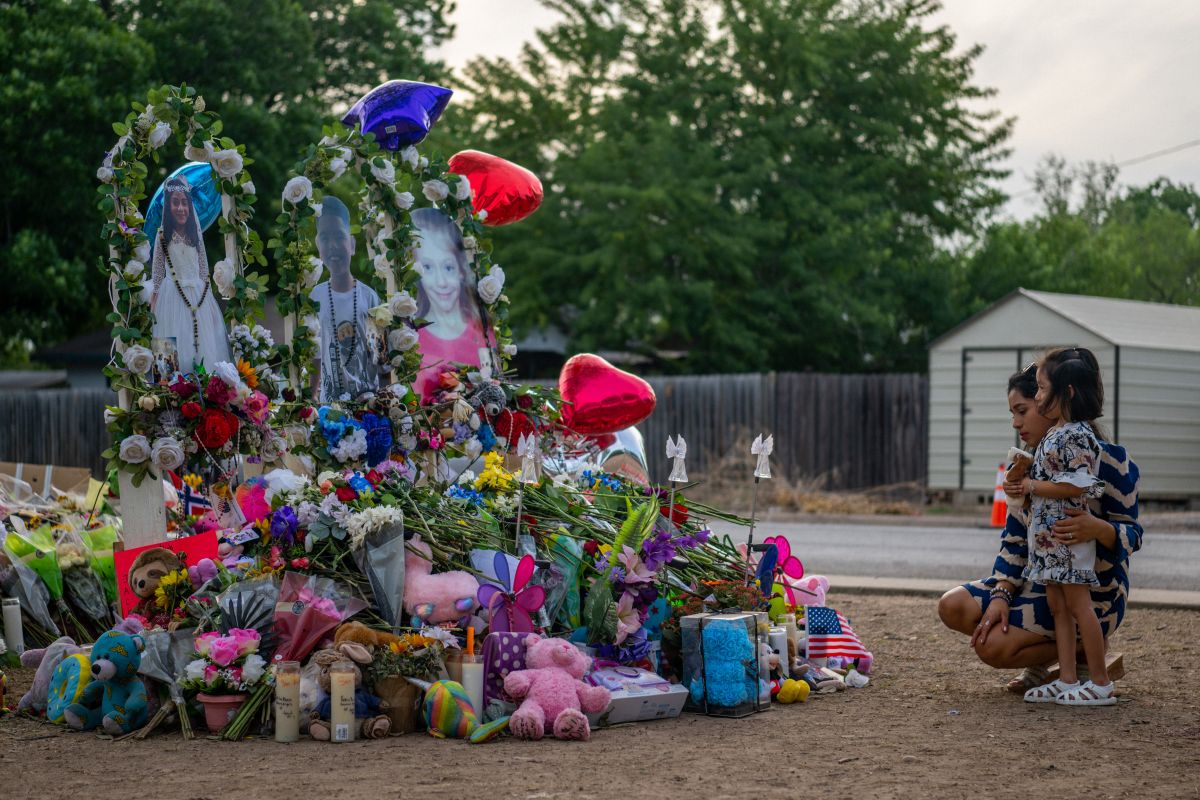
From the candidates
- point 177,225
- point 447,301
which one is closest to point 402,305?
point 447,301

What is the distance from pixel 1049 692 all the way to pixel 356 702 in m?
3.06

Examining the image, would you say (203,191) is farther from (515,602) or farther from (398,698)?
(398,698)

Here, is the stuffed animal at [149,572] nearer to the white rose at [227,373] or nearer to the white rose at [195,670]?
the white rose at [195,670]

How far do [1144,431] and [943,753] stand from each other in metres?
13.1

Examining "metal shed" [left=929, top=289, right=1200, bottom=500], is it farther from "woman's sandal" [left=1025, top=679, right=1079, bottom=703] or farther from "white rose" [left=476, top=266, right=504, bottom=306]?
"woman's sandal" [left=1025, top=679, right=1079, bottom=703]

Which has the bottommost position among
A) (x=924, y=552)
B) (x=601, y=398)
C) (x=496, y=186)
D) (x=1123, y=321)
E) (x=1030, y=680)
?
(x=924, y=552)

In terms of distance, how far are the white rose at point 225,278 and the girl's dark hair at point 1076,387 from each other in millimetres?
4545

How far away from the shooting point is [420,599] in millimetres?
5789

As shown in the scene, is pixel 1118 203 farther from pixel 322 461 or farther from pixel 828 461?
pixel 322 461

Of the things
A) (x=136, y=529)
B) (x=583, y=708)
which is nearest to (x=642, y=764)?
(x=583, y=708)

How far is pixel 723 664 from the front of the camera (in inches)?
226

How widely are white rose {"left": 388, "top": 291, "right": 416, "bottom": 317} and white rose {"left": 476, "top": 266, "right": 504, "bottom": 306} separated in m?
0.79

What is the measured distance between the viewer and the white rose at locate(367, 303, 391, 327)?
809cm

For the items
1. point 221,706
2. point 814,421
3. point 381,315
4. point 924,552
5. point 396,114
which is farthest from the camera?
point 814,421
